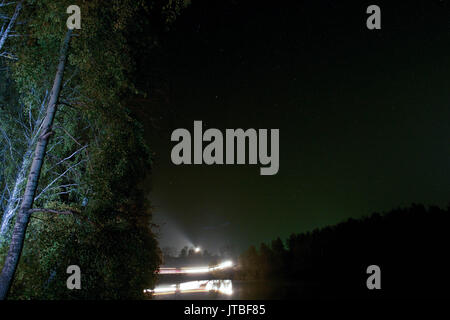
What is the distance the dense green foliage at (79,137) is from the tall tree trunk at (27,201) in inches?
12.4

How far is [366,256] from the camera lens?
102875 millimetres

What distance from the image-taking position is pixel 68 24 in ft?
25.1

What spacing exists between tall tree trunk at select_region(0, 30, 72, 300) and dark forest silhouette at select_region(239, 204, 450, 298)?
63.8m

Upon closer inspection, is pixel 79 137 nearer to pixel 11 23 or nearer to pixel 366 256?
pixel 11 23

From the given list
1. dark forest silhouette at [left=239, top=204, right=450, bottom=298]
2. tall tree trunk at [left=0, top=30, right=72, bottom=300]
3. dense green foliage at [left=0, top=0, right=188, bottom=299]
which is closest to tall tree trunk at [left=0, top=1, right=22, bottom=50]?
dense green foliage at [left=0, top=0, right=188, bottom=299]

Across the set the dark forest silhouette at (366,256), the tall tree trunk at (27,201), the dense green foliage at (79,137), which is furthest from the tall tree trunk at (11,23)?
the dark forest silhouette at (366,256)

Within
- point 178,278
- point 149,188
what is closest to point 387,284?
point 178,278

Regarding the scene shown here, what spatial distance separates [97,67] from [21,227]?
158 inches

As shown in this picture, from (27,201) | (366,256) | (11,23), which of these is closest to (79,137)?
(27,201)

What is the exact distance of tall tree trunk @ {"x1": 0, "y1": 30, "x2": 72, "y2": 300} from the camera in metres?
6.39

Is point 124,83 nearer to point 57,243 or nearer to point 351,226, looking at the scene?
point 57,243

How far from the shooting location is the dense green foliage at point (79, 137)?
25.3 ft

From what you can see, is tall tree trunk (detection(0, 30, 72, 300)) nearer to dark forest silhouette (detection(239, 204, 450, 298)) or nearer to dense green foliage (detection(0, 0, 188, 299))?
dense green foliage (detection(0, 0, 188, 299))
